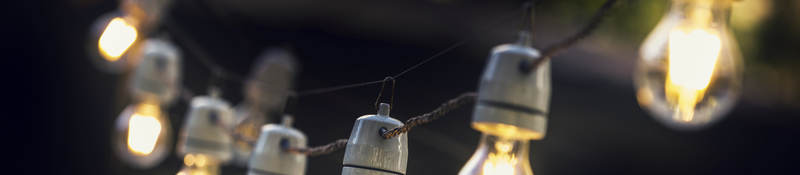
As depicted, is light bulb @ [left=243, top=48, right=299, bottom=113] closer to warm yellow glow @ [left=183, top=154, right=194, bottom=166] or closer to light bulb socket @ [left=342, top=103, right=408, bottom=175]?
warm yellow glow @ [left=183, top=154, right=194, bottom=166]

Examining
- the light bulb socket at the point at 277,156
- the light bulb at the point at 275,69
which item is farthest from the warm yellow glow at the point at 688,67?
the light bulb at the point at 275,69

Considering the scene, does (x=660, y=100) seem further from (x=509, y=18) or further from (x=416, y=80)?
(x=416, y=80)

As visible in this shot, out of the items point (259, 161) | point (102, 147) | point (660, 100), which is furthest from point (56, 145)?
point (660, 100)

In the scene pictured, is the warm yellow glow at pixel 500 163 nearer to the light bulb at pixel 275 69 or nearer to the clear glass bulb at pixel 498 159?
the clear glass bulb at pixel 498 159

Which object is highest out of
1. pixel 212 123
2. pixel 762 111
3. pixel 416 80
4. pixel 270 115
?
pixel 762 111

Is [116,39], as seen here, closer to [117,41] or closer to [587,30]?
A: [117,41]

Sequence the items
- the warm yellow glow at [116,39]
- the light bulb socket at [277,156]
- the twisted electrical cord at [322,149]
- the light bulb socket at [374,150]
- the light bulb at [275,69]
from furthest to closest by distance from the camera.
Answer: the light bulb at [275,69] → the warm yellow glow at [116,39] → the light bulb socket at [277,156] → the twisted electrical cord at [322,149] → the light bulb socket at [374,150]

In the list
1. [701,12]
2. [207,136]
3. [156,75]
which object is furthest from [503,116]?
[156,75]
